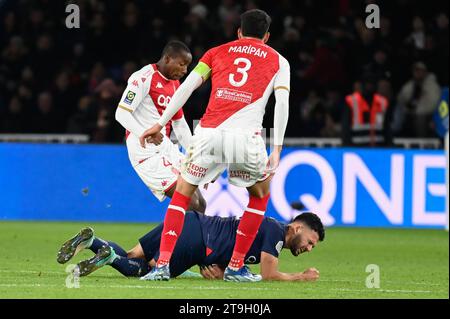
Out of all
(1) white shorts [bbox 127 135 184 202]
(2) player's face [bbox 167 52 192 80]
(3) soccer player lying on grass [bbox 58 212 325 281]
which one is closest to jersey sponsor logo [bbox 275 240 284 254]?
(3) soccer player lying on grass [bbox 58 212 325 281]

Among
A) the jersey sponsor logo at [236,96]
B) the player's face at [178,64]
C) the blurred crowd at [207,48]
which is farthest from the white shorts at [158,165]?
the blurred crowd at [207,48]

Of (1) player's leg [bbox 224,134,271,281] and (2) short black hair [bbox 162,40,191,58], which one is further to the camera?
(2) short black hair [bbox 162,40,191,58]

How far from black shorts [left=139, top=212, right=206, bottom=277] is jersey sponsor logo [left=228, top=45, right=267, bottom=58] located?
131cm

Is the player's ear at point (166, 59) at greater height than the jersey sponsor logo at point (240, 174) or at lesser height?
greater

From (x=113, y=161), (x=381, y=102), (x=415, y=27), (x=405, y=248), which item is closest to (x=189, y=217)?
(x=405, y=248)

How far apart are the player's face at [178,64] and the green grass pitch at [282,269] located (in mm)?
1716

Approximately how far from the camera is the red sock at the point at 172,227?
866 cm

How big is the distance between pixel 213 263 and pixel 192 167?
87 cm

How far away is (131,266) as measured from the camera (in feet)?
29.6

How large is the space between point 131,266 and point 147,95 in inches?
78.6

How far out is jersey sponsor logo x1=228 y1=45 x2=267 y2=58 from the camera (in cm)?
878

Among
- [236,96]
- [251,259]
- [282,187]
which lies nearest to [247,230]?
[251,259]

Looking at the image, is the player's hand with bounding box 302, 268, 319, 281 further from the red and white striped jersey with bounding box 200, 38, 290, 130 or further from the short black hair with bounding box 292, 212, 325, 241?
the red and white striped jersey with bounding box 200, 38, 290, 130

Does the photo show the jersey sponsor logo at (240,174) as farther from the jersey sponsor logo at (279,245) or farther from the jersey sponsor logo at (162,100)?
the jersey sponsor logo at (162,100)
